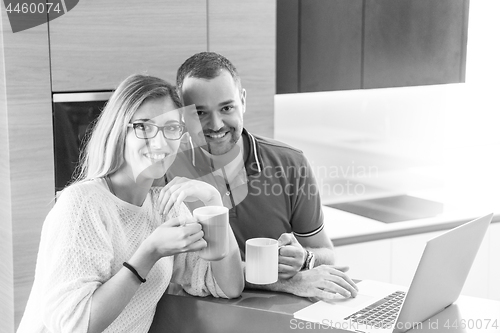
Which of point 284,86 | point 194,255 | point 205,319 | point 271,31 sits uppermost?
point 271,31

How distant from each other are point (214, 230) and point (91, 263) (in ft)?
0.97

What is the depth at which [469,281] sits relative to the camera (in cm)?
362

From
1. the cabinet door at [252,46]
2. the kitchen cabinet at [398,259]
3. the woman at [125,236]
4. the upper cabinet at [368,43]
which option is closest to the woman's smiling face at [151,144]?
the woman at [125,236]

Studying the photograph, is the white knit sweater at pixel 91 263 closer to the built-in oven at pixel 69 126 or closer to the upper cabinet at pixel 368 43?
the built-in oven at pixel 69 126

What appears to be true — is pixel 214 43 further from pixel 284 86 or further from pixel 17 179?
pixel 17 179

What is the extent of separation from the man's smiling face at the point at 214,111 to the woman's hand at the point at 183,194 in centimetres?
51

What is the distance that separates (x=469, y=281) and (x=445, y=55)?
1206 mm

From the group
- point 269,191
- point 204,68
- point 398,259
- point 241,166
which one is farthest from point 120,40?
point 398,259

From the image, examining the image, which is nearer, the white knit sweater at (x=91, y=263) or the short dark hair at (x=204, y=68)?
the white knit sweater at (x=91, y=263)

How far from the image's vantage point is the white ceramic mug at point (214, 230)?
5.43ft

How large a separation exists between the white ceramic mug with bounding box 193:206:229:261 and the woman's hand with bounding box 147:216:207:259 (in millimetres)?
35

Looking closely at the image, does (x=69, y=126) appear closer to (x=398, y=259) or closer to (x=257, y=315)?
(x=257, y=315)

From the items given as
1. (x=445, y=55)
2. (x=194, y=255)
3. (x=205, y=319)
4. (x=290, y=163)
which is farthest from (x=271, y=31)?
(x=205, y=319)

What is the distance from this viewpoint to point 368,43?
3459mm
